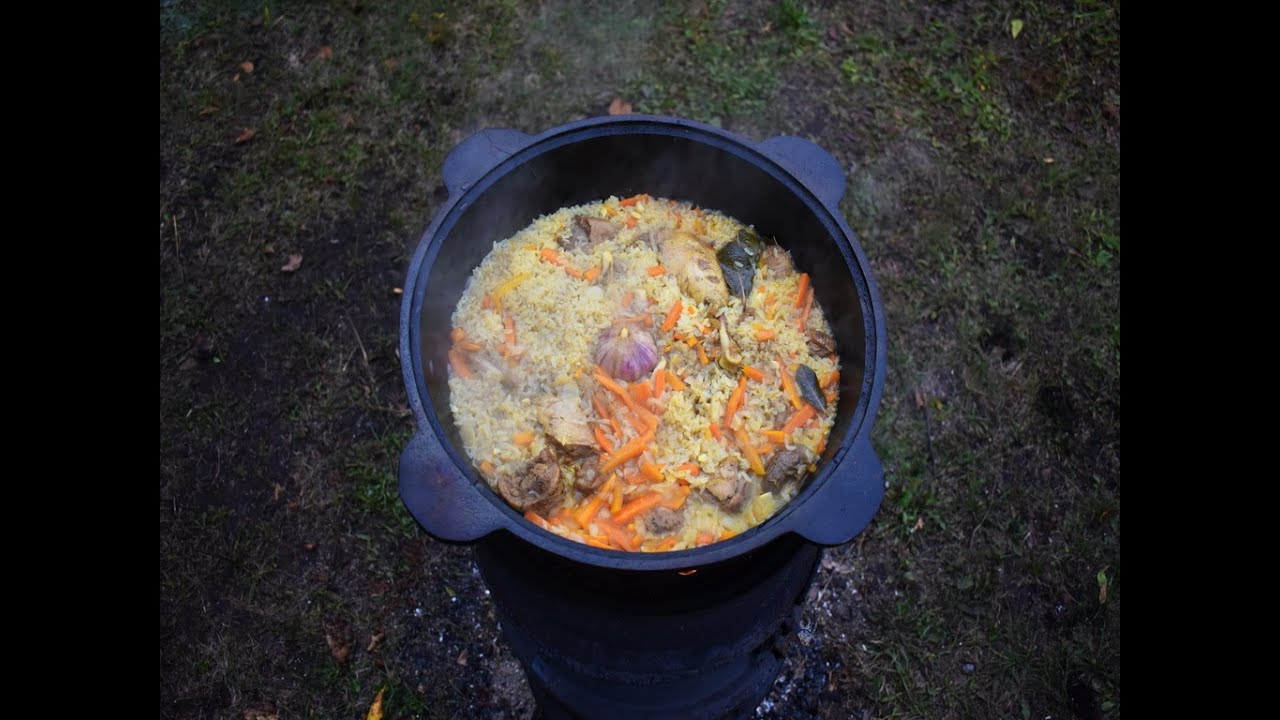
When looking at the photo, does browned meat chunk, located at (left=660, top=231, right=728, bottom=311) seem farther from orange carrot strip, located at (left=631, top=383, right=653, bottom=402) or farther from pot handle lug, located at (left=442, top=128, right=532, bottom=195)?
pot handle lug, located at (left=442, top=128, right=532, bottom=195)

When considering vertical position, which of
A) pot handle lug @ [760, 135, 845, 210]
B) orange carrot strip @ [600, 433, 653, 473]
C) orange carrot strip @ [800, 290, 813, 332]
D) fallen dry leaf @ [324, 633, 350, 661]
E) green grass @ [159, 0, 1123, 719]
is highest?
pot handle lug @ [760, 135, 845, 210]

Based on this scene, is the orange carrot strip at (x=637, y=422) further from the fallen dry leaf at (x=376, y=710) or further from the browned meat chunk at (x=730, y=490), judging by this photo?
the fallen dry leaf at (x=376, y=710)

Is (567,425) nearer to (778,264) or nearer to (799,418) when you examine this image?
(799,418)

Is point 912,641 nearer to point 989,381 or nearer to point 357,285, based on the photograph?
point 989,381

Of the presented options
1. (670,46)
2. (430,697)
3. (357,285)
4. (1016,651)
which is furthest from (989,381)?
(357,285)

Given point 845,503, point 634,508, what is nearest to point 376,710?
point 634,508

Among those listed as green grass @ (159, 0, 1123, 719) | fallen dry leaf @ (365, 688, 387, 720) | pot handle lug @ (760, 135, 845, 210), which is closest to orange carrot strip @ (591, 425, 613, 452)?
pot handle lug @ (760, 135, 845, 210)
